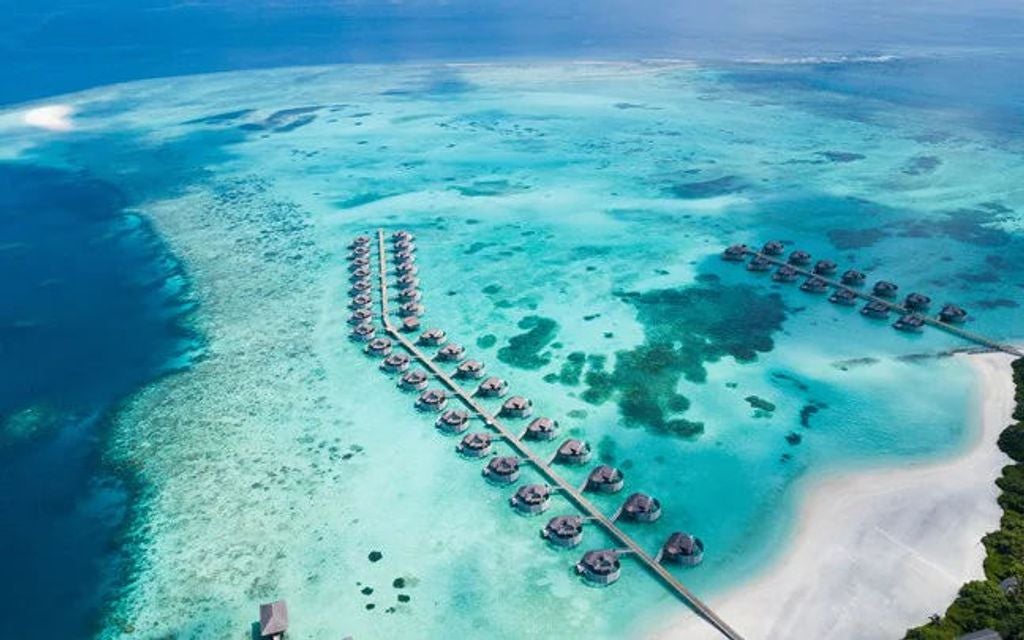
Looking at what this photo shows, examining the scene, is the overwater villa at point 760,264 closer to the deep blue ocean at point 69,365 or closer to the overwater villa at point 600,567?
the overwater villa at point 600,567

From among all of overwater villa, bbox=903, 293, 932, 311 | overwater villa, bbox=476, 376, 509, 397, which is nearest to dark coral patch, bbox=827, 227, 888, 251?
overwater villa, bbox=903, 293, 932, 311

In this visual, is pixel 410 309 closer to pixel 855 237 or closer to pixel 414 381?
pixel 414 381

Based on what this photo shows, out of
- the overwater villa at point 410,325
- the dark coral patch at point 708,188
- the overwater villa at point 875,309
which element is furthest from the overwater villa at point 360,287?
the overwater villa at point 875,309

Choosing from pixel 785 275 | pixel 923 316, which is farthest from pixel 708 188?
pixel 923 316

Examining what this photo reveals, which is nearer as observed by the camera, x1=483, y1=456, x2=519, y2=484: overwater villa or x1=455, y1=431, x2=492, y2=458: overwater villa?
x1=483, y1=456, x2=519, y2=484: overwater villa

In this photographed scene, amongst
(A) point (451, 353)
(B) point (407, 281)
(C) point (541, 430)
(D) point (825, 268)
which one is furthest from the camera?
(B) point (407, 281)

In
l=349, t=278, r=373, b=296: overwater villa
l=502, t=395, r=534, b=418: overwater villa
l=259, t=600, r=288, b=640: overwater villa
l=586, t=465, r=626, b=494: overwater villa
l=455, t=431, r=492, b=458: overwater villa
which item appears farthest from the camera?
l=349, t=278, r=373, b=296: overwater villa

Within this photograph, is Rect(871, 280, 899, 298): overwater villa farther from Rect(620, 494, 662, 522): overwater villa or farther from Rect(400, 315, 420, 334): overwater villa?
Rect(400, 315, 420, 334): overwater villa
